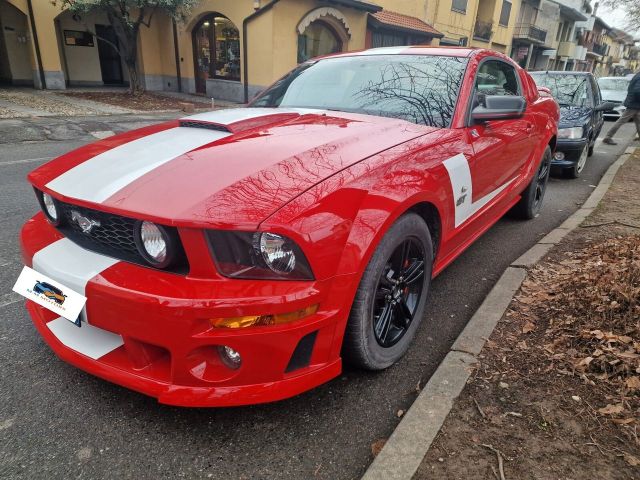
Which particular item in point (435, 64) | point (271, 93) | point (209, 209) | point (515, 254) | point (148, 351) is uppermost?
point (435, 64)

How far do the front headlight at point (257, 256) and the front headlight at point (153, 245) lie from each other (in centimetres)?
17

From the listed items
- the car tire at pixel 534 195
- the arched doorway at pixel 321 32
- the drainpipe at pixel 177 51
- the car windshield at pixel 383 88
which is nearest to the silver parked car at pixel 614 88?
the arched doorway at pixel 321 32

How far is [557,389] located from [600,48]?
64.7 meters

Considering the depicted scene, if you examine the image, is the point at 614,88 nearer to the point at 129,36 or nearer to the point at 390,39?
the point at 390,39

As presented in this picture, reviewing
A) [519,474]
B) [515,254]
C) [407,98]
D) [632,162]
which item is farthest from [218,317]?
[632,162]

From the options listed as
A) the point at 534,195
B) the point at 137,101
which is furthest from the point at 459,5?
the point at 534,195

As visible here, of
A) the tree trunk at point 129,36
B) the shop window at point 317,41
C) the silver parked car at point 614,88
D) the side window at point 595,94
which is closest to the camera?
the side window at point 595,94

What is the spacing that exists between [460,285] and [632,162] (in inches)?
251

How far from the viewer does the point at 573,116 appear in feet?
20.9

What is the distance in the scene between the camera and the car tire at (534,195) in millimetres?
4246

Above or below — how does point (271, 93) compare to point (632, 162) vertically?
above

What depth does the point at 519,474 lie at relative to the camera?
1.54m

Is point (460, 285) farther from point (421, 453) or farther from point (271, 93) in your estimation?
point (271, 93)

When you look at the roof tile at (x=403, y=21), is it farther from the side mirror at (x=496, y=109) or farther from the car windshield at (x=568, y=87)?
the side mirror at (x=496, y=109)
